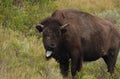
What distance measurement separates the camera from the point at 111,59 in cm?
1336

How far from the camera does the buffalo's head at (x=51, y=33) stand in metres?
10.7

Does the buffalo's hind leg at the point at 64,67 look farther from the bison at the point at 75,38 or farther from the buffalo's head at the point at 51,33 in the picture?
the buffalo's head at the point at 51,33

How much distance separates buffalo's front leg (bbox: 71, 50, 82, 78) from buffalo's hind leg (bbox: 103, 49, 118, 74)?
174 cm

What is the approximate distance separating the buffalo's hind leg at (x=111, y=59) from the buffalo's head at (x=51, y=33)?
2.54 meters

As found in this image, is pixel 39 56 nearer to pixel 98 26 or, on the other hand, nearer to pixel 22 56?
pixel 22 56

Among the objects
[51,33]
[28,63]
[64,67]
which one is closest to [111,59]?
[64,67]

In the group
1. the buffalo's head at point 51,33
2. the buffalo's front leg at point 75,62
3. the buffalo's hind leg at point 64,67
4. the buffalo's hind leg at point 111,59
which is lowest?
the buffalo's hind leg at point 111,59

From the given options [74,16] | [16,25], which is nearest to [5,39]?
[16,25]

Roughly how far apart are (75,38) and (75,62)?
1.80ft

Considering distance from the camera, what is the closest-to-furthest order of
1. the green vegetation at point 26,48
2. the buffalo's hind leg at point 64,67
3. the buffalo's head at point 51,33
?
1. the buffalo's head at point 51,33
2. the green vegetation at point 26,48
3. the buffalo's hind leg at point 64,67

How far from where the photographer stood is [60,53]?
444 inches

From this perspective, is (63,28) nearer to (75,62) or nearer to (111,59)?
(75,62)

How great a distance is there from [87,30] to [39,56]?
1.82m

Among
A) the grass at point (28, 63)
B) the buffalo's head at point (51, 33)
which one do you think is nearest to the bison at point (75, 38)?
the buffalo's head at point (51, 33)
